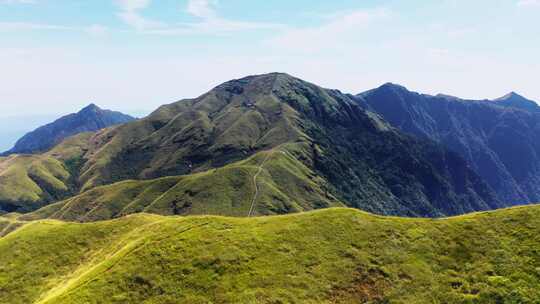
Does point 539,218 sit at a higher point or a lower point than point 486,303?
higher

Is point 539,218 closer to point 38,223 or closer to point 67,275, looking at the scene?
point 67,275

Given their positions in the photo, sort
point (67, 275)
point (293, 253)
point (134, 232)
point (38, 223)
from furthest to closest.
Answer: point (38, 223) < point (134, 232) < point (67, 275) < point (293, 253)

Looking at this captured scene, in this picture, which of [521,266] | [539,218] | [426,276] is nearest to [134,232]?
[426,276]

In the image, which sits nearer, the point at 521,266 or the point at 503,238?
the point at 521,266

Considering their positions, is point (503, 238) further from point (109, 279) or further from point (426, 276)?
point (109, 279)

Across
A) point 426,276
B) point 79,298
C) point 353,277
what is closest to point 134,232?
point 79,298

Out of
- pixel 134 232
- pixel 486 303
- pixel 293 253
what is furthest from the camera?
pixel 134 232
